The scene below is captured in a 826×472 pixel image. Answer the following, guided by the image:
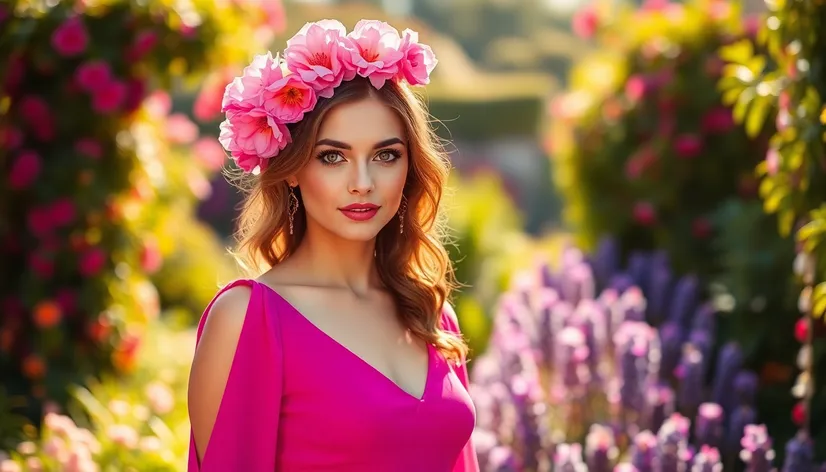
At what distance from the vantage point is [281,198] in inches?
95.5

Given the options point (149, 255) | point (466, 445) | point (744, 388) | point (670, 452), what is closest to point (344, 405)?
point (466, 445)

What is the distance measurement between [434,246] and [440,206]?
4.0 inches

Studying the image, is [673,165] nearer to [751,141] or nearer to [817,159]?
[751,141]

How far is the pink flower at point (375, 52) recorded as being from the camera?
2344 millimetres

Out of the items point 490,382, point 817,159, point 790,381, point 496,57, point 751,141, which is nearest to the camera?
point 817,159

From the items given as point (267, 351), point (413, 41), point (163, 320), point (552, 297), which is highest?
point (413, 41)

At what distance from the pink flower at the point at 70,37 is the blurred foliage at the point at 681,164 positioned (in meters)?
2.93

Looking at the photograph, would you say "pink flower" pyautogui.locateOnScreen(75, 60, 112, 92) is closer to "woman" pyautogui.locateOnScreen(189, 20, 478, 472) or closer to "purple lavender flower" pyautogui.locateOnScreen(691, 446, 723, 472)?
"woman" pyautogui.locateOnScreen(189, 20, 478, 472)

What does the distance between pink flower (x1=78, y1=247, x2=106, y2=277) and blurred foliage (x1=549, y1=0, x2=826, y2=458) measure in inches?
111

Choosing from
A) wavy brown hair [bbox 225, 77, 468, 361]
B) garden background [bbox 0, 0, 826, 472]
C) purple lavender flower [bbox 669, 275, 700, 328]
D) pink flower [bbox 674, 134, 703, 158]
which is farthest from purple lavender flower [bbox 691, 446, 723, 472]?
pink flower [bbox 674, 134, 703, 158]

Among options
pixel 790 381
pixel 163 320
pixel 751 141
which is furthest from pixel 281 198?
pixel 163 320

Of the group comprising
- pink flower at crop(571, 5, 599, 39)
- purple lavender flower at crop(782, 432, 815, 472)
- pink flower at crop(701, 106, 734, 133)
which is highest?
pink flower at crop(571, 5, 599, 39)

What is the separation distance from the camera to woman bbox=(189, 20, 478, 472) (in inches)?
86.7

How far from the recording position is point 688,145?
219 inches
